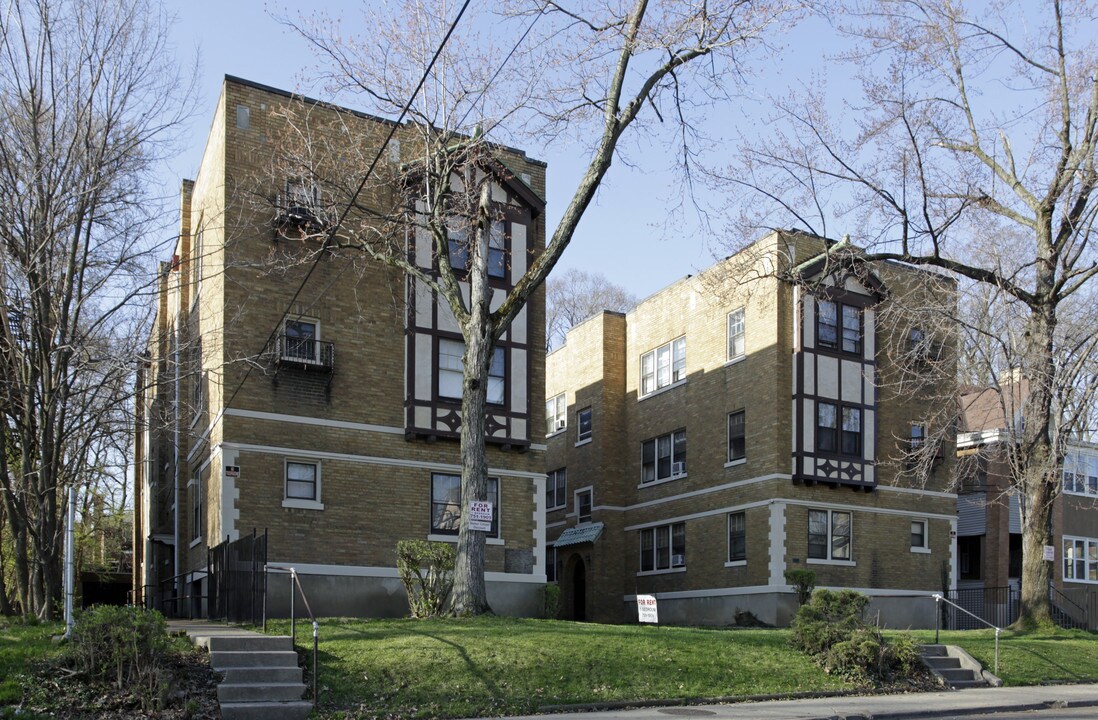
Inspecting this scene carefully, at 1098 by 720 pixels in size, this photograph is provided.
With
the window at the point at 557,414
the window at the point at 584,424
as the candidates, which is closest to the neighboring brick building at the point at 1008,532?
the window at the point at 584,424

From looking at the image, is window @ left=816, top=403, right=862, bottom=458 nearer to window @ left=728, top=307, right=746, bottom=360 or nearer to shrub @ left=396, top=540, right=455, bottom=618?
window @ left=728, top=307, right=746, bottom=360

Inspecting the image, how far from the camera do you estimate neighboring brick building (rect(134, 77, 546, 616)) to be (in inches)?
936

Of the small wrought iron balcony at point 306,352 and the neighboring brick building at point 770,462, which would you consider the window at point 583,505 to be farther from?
the small wrought iron balcony at point 306,352

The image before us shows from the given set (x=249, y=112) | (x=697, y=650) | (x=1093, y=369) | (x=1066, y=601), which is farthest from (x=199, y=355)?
(x=1066, y=601)

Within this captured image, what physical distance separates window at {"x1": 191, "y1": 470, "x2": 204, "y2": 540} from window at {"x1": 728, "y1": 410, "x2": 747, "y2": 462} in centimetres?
1504

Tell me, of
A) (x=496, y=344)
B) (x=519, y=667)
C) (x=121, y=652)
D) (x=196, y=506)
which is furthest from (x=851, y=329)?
(x=121, y=652)

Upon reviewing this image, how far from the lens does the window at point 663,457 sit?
34719mm

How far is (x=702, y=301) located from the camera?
112 ft

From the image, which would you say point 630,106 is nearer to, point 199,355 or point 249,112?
point 249,112

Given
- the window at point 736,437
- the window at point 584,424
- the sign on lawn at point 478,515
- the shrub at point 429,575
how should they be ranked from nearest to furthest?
the sign on lawn at point 478,515
the shrub at point 429,575
the window at point 736,437
the window at point 584,424

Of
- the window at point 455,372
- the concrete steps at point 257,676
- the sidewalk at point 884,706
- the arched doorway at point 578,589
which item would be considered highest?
the window at point 455,372

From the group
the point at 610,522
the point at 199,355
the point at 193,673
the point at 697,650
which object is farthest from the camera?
the point at 610,522

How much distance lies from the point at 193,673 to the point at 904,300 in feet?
68.4

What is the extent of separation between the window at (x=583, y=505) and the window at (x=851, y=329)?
1093cm
